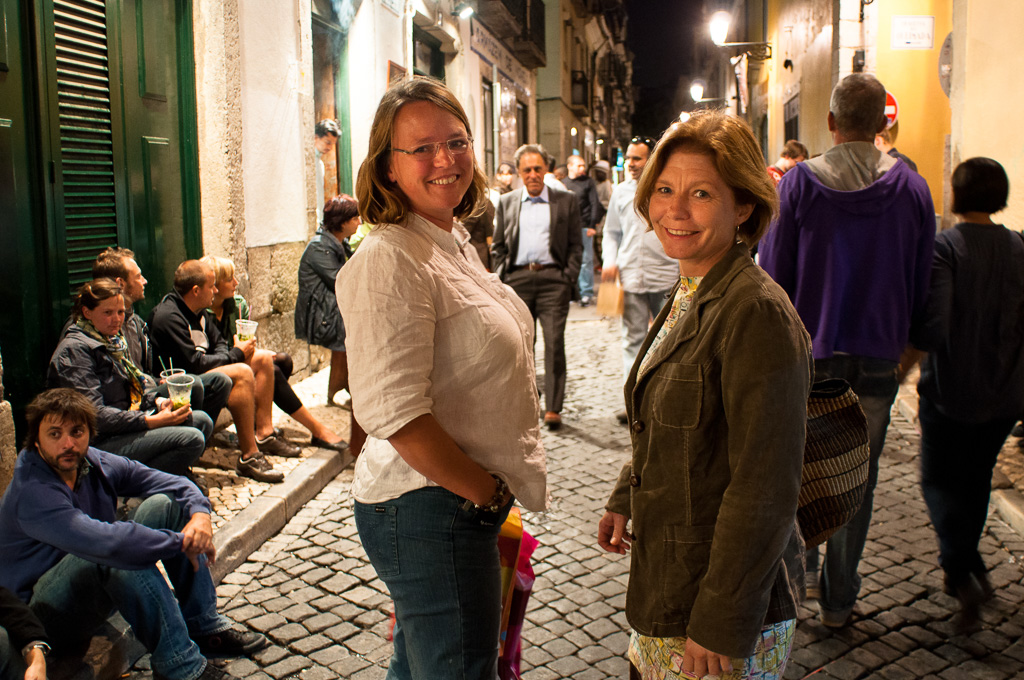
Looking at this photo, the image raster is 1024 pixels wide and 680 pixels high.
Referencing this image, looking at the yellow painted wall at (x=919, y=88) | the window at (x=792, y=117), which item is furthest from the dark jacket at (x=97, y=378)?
the window at (x=792, y=117)

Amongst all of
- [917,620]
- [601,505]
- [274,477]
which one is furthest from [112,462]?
[917,620]

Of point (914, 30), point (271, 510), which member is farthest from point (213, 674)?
point (914, 30)

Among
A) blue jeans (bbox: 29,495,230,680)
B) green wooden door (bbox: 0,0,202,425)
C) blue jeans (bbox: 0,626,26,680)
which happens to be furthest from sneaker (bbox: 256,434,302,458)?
blue jeans (bbox: 0,626,26,680)

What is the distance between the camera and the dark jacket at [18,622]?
9.37 feet

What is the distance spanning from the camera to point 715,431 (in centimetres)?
178

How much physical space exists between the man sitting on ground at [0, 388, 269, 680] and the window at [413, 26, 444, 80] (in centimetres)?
1055

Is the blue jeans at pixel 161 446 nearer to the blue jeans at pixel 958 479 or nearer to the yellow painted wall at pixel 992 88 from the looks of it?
the blue jeans at pixel 958 479

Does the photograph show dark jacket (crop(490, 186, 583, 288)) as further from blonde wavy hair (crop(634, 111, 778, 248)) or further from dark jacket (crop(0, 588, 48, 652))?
blonde wavy hair (crop(634, 111, 778, 248))

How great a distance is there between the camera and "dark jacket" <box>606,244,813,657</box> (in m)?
1.69

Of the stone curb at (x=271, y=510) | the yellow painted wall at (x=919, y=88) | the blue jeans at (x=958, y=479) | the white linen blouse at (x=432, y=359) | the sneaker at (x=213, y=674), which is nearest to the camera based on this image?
the white linen blouse at (x=432, y=359)

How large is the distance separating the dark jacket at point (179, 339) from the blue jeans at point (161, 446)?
2.45 ft

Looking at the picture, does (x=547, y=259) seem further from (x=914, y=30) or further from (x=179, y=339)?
(x=914, y=30)

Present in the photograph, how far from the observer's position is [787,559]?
193cm

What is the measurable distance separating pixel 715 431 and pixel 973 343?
8.04 feet
